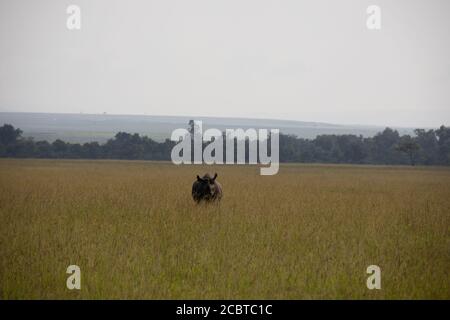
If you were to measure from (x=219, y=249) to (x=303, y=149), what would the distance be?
7267cm

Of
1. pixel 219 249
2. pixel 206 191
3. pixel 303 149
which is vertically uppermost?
pixel 303 149

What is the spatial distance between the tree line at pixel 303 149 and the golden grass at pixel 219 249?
58.6 m

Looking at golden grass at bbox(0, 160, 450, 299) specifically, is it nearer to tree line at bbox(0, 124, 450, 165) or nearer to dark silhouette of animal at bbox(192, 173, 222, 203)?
dark silhouette of animal at bbox(192, 173, 222, 203)

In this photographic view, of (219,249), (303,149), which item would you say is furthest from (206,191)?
(303,149)

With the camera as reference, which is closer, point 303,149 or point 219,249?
point 219,249

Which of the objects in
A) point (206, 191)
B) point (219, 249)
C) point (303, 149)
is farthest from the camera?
point (303, 149)

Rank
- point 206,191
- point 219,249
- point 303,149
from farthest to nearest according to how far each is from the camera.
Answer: point 303,149 < point 206,191 < point 219,249

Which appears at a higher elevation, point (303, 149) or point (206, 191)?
point (303, 149)

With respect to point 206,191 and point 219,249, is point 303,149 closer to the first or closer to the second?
point 206,191

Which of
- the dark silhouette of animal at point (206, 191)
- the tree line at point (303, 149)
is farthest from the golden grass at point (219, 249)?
the tree line at point (303, 149)

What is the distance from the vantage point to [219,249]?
10.4 meters

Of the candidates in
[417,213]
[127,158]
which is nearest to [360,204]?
[417,213]
